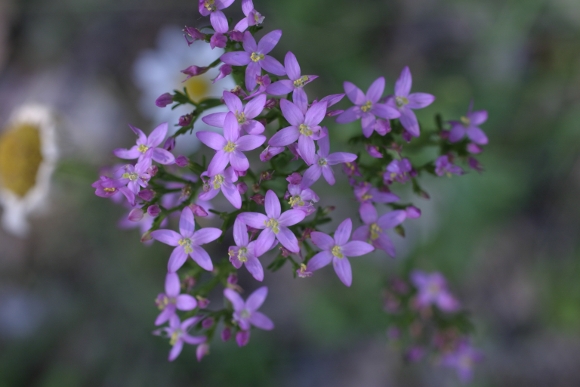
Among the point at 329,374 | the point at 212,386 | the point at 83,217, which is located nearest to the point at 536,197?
the point at 329,374

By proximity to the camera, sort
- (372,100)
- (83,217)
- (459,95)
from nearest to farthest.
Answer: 1. (372,100)
2. (459,95)
3. (83,217)

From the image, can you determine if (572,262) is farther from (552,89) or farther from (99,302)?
(99,302)

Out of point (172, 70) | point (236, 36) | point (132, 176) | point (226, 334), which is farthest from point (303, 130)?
point (172, 70)

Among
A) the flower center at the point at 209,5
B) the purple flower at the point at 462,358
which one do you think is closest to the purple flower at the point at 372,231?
the flower center at the point at 209,5

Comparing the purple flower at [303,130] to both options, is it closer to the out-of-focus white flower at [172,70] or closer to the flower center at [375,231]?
the flower center at [375,231]

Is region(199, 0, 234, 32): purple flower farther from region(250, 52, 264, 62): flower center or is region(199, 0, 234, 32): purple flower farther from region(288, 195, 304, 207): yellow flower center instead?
region(288, 195, 304, 207): yellow flower center

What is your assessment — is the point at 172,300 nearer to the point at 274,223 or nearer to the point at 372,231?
the point at 274,223

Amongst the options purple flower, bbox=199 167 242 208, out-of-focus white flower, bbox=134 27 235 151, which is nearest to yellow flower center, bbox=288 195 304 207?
purple flower, bbox=199 167 242 208
